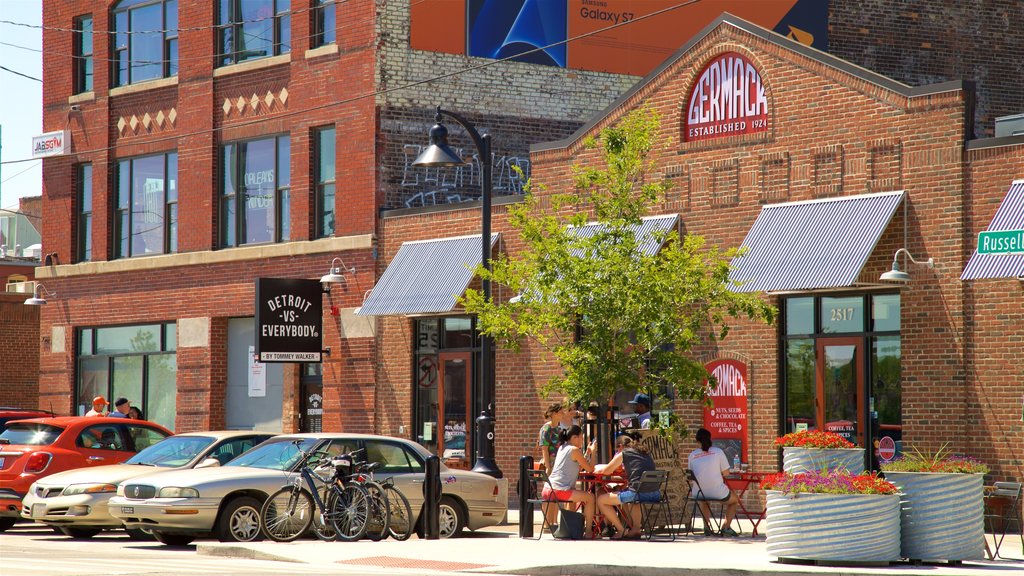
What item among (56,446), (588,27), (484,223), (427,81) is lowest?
(56,446)

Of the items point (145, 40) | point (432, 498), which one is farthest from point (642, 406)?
point (145, 40)

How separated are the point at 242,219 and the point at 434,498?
14126 millimetres

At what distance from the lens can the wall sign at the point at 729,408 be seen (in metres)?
21.7

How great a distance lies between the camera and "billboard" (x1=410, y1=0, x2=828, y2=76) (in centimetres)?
2856

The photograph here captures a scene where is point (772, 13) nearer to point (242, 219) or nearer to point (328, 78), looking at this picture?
point (328, 78)

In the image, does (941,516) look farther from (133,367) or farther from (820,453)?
(133,367)

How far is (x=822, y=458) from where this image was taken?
674 inches

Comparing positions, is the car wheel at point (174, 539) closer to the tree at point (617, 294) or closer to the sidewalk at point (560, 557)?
the sidewalk at point (560, 557)

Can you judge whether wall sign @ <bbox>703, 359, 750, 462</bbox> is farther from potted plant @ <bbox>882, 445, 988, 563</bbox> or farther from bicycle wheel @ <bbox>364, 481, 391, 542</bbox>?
potted plant @ <bbox>882, 445, 988, 563</bbox>

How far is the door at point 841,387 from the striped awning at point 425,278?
6.19m

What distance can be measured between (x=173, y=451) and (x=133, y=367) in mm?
14063

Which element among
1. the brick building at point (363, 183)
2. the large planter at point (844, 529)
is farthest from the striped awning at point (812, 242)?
the large planter at point (844, 529)

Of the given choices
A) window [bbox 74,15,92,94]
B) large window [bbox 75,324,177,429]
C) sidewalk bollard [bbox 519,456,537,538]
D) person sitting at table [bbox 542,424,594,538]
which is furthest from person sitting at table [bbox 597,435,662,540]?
window [bbox 74,15,92,94]

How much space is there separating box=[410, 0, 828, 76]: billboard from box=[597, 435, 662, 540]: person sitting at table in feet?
42.1
